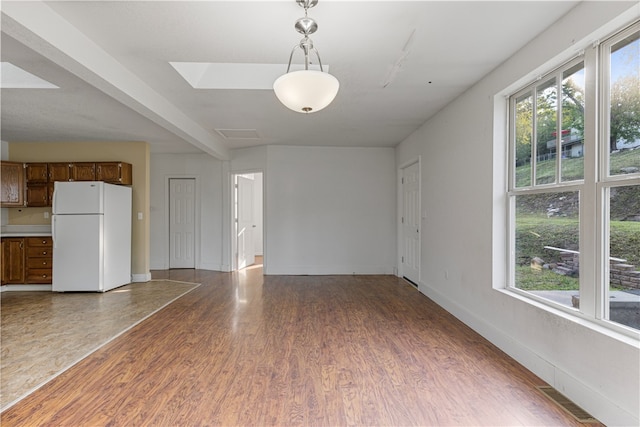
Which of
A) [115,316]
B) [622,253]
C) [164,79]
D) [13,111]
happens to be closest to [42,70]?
[164,79]

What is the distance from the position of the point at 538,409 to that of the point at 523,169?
1.80m

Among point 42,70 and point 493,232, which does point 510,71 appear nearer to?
point 493,232

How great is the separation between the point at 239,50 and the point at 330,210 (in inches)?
161

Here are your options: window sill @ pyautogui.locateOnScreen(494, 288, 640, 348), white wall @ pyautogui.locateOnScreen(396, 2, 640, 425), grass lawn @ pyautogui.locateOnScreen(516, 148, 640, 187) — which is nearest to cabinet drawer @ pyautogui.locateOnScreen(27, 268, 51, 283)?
white wall @ pyautogui.locateOnScreen(396, 2, 640, 425)

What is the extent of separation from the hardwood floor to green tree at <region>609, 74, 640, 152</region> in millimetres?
1666

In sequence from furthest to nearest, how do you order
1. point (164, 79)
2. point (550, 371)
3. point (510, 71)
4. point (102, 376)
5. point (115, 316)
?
point (115, 316) < point (164, 79) < point (510, 71) < point (102, 376) < point (550, 371)

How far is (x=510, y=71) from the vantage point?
2.70 m

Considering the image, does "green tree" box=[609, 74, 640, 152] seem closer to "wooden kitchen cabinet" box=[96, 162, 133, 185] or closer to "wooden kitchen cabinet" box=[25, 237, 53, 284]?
A: "wooden kitchen cabinet" box=[96, 162, 133, 185]

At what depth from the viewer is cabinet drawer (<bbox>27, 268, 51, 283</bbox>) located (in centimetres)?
512

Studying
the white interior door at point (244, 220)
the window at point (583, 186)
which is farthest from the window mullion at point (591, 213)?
the white interior door at point (244, 220)

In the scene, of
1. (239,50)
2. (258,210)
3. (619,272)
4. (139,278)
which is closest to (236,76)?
(239,50)

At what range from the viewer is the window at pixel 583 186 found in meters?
1.84

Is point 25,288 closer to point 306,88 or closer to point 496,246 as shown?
point 306,88

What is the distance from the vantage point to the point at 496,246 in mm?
2941
